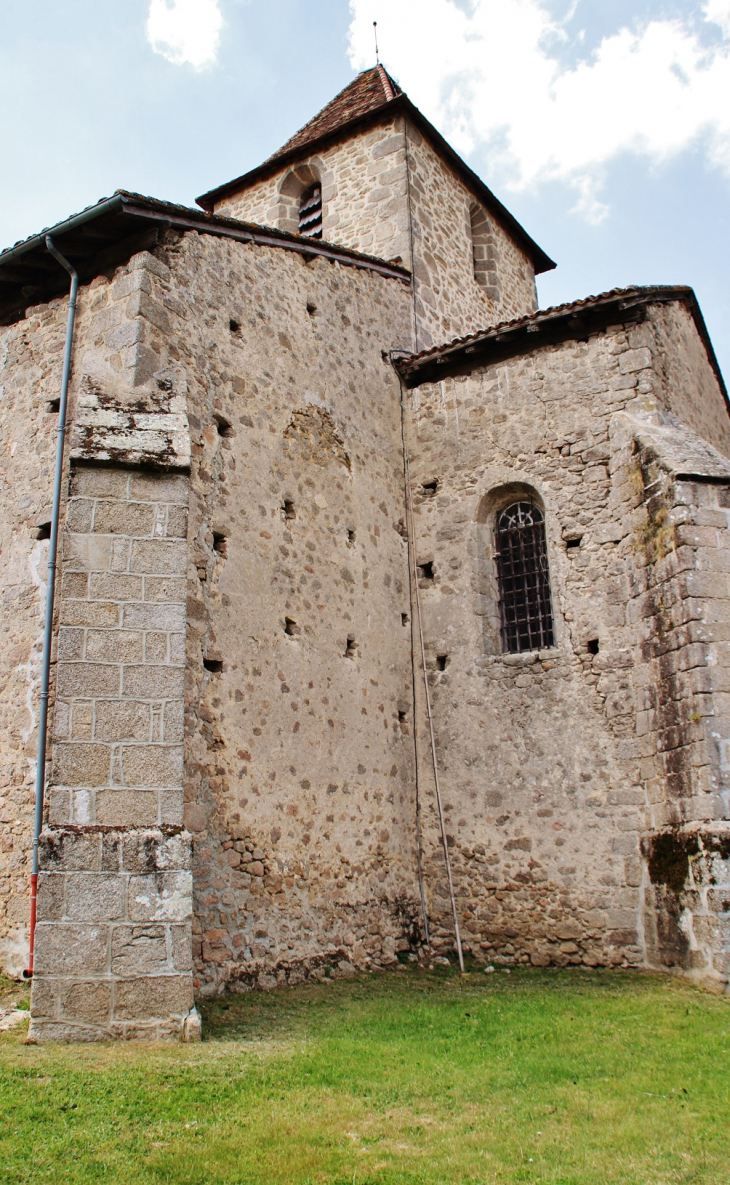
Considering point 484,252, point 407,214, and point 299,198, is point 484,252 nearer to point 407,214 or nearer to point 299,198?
point 407,214

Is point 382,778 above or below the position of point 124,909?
above

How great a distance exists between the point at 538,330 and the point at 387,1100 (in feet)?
26.6

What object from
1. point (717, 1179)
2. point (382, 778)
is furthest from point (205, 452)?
point (717, 1179)

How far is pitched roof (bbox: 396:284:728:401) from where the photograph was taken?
9719 millimetres

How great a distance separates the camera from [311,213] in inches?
555

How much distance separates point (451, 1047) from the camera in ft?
19.3

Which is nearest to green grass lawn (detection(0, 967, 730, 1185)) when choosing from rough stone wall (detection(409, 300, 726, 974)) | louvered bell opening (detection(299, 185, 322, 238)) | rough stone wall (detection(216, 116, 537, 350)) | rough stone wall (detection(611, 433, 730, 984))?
rough stone wall (detection(611, 433, 730, 984))

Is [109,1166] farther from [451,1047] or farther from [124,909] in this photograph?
[451,1047]

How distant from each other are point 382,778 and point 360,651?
136cm

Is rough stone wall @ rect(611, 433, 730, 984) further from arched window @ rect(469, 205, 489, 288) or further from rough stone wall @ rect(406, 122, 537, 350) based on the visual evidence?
arched window @ rect(469, 205, 489, 288)

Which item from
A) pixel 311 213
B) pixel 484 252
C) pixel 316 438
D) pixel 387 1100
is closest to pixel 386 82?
pixel 311 213

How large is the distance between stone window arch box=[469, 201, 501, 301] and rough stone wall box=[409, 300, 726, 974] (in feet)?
14.9

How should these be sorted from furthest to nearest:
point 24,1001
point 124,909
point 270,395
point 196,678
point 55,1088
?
point 270,395
point 196,678
point 24,1001
point 124,909
point 55,1088

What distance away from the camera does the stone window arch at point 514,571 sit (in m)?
9.98
